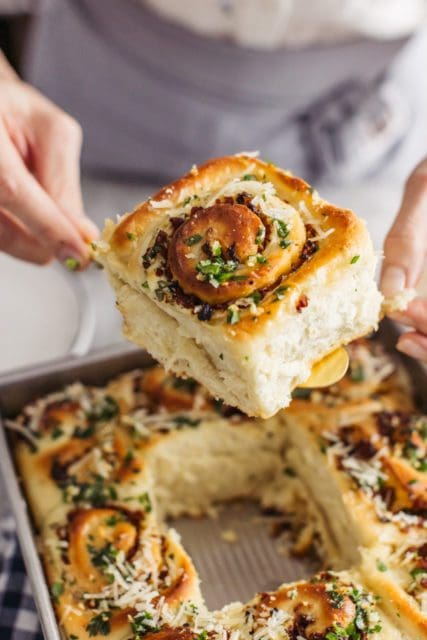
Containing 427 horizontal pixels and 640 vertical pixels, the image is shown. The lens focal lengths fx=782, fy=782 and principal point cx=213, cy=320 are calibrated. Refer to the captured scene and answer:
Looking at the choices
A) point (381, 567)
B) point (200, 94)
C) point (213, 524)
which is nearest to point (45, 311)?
point (213, 524)

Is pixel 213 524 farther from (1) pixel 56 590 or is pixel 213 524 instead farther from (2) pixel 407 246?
(2) pixel 407 246

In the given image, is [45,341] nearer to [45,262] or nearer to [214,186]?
[45,262]

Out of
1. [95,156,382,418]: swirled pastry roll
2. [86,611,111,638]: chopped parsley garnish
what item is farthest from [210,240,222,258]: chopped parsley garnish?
[86,611,111,638]: chopped parsley garnish

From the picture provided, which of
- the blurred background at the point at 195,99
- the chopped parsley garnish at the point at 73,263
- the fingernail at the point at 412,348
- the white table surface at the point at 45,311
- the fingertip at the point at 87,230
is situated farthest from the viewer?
the blurred background at the point at 195,99

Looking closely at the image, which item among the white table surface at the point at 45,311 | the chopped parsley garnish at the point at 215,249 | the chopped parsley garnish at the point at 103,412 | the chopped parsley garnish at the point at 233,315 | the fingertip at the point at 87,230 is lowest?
the chopped parsley garnish at the point at 233,315

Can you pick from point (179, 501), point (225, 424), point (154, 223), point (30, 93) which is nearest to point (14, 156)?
point (30, 93)

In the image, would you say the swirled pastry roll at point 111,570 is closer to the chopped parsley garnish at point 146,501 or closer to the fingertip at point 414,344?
the chopped parsley garnish at point 146,501

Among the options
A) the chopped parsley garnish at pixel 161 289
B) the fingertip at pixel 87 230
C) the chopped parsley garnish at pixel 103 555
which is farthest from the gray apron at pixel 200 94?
the chopped parsley garnish at pixel 103 555
